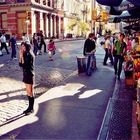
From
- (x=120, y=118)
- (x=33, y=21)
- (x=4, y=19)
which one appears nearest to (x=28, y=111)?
(x=120, y=118)

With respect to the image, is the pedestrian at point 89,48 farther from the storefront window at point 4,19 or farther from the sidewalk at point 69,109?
the storefront window at point 4,19

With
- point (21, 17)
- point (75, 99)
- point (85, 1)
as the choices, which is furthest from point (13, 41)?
point (85, 1)

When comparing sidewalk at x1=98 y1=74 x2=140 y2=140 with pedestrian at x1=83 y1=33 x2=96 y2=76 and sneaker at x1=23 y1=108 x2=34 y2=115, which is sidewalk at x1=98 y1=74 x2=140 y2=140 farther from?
pedestrian at x1=83 y1=33 x2=96 y2=76

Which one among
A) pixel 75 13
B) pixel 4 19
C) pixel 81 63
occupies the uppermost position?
pixel 75 13

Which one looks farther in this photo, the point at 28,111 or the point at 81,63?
the point at 81,63

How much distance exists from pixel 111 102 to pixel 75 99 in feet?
3.67

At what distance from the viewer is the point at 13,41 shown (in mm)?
24172

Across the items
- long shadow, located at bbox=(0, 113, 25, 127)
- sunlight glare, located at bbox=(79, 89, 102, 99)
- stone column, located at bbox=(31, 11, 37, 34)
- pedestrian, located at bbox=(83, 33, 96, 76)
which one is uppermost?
stone column, located at bbox=(31, 11, 37, 34)

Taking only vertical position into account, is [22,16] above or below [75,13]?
below

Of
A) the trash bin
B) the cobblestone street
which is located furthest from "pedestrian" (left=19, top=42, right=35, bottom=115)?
the trash bin

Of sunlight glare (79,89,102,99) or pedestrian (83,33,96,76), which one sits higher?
pedestrian (83,33,96,76)

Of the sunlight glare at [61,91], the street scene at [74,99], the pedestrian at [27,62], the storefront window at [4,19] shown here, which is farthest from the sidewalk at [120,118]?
the storefront window at [4,19]

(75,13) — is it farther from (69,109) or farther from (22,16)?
(69,109)

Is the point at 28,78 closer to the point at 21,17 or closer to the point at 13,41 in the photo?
the point at 13,41
